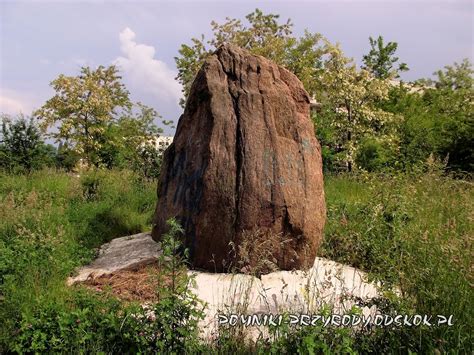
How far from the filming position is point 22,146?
14656 mm

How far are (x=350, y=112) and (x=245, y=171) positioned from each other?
9.91 metres

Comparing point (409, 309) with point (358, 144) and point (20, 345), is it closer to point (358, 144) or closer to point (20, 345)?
point (20, 345)

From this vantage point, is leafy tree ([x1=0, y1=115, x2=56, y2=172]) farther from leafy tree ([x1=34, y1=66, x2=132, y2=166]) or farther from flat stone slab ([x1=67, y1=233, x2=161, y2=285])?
flat stone slab ([x1=67, y1=233, x2=161, y2=285])

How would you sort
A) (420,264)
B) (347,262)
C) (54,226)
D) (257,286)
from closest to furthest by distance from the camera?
(420,264) < (257,286) < (347,262) < (54,226)

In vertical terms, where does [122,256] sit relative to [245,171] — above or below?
below

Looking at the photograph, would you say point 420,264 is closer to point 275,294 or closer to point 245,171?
point 275,294

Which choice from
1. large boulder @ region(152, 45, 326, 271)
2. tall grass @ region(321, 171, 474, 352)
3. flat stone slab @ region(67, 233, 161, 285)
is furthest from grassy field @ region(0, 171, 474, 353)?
large boulder @ region(152, 45, 326, 271)

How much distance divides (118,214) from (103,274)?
3109 mm

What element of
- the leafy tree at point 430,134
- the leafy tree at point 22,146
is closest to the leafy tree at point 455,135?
the leafy tree at point 430,134

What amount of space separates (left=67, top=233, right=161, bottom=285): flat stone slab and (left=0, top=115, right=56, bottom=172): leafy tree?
8.28 meters

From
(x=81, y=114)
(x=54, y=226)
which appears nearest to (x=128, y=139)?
(x=81, y=114)

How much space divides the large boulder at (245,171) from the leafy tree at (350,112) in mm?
7967

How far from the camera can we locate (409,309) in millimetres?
3566

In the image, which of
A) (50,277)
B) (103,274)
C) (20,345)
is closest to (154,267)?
(103,274)
